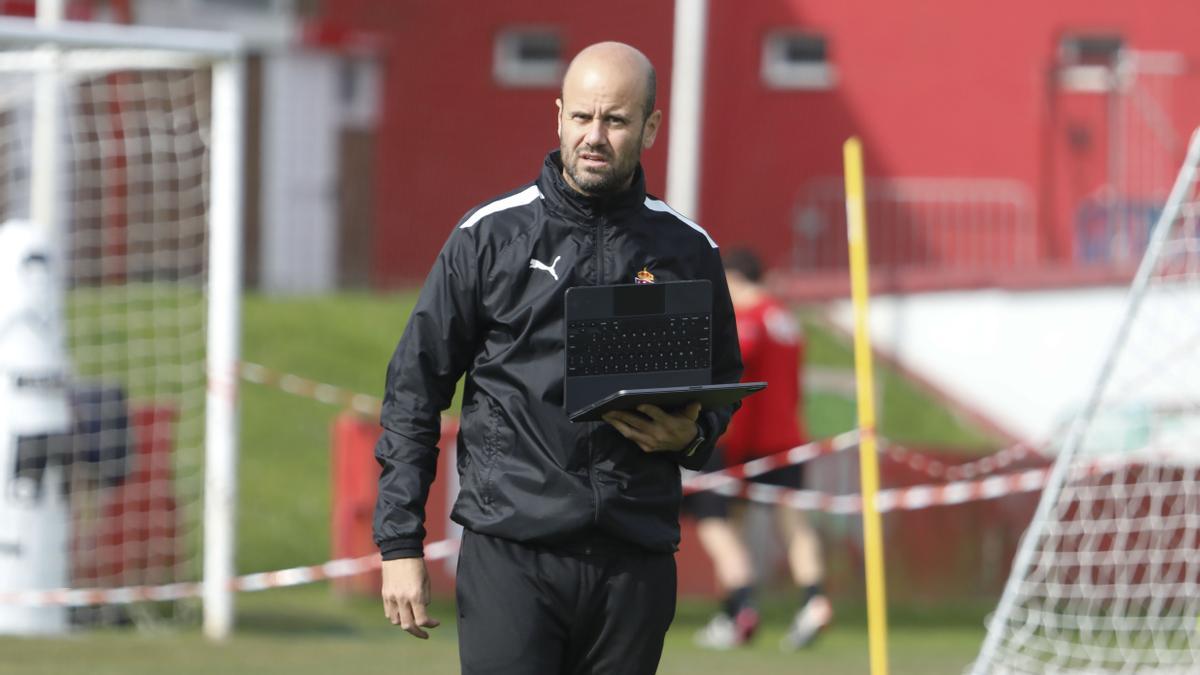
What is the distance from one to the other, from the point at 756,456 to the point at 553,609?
635 centimetres

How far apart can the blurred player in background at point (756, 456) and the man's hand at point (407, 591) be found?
5.77 metres

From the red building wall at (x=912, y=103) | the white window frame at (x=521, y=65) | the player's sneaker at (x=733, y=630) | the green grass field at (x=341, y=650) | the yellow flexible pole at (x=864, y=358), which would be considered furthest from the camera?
the white window frame at (x=521, y=65)

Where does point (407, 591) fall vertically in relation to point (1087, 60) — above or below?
below

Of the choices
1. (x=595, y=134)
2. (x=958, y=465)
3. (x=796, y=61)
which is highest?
(x=796, y=61)

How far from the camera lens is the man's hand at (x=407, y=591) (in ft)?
12.9

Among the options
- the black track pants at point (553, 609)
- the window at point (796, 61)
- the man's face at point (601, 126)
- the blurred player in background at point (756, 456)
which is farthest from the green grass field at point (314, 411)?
the man's face at point (601, 126)

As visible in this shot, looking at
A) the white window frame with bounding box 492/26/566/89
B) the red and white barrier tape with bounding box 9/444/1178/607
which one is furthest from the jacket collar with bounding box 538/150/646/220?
the white window frame with bounding box 492/26/566/89

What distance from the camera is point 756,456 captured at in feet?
33.7

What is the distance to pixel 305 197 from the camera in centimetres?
2142

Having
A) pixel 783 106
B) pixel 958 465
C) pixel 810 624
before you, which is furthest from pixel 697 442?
pixel 783 106

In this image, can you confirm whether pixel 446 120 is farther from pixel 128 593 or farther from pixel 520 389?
pixel 520 389

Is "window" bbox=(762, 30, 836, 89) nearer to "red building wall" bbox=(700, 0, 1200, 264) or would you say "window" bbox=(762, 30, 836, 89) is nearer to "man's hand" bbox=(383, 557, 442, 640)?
"red building wall" bbox=(700, 0, 1200, 264)

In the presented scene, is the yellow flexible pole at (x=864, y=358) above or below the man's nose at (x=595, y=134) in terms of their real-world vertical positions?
below

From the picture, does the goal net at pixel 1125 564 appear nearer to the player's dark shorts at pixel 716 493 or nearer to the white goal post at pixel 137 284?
the player's dark shorts at pixel 716 493
